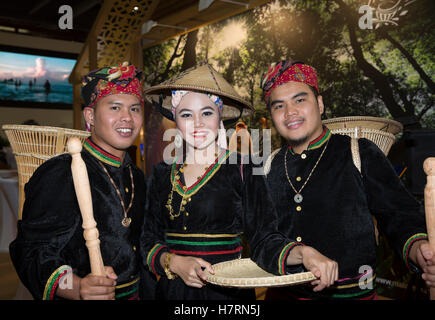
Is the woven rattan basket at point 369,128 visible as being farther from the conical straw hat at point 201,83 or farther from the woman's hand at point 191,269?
the woman's hand at point 191,269

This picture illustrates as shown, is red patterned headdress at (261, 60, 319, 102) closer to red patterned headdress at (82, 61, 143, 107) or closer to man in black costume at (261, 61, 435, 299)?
man in black costume at (261, 61, 435, 299)

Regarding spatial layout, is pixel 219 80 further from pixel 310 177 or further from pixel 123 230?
pixel 123 230

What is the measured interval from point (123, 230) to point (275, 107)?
1.03 metres

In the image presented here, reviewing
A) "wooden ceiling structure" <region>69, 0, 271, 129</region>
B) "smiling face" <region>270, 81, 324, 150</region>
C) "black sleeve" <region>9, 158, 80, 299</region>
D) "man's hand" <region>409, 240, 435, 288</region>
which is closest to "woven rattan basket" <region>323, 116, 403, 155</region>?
"smiling face" <region>270, 81, 324, 150</region>

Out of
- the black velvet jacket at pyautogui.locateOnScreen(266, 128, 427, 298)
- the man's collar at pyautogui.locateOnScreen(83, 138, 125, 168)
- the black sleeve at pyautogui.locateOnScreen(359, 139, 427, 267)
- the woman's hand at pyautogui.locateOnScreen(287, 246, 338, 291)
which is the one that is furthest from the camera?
the man's collar at pyautogui.locateOnScreen(83, 138, 125, 168)

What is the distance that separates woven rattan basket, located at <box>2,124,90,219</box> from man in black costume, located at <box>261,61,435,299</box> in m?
1.36

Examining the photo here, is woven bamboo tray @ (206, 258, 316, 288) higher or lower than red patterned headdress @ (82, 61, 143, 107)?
lower

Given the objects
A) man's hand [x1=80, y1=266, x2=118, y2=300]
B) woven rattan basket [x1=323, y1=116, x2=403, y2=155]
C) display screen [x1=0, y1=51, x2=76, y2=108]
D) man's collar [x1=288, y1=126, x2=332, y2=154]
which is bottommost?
man's hand [x1=80, y1=266, x2=118, y2=300]

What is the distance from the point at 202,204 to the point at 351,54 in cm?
381

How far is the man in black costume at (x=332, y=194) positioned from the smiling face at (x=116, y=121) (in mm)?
746

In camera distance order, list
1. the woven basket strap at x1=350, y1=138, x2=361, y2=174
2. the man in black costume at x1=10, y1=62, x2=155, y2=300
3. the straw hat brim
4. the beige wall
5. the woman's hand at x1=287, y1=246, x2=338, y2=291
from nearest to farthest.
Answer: the woman's hand at x1=287, y1=246, x2=338, y2=291 < the man in black costume at x1=10, y1=62, x2=155, y2=300 < the woven basket strap at x1=350, y1=138, x2=361, y2=174 < the straw hat brim < the beige wall

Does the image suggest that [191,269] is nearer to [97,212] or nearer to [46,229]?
[97,212]

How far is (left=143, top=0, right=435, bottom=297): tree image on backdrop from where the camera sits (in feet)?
13.9

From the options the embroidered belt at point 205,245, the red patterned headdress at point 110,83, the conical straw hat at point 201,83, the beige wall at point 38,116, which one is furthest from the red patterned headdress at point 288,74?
the beige wall at point 38,116
